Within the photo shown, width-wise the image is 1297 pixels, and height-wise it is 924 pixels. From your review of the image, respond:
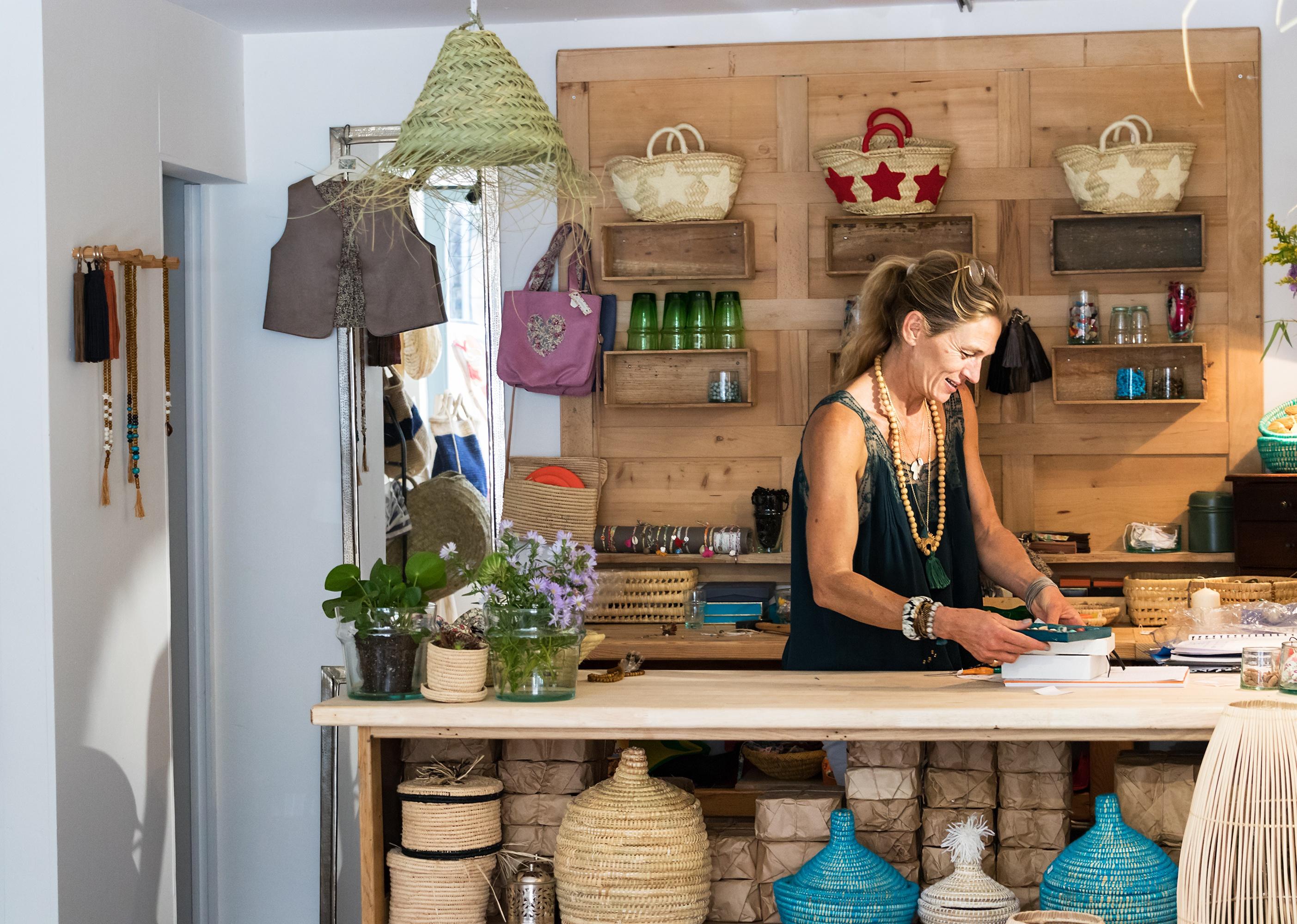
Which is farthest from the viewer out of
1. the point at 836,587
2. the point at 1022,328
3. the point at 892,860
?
the point at 1022,328

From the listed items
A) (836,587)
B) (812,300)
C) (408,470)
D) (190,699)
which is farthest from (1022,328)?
(190,699)

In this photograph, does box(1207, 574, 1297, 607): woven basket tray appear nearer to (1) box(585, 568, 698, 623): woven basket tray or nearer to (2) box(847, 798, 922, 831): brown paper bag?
(1) box(585, 568, 698, 623): woven basket tray

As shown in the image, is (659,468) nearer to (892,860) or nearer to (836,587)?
(836,587)

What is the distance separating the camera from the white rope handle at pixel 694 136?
4242mm

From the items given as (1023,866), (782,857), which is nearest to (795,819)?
(782,857)

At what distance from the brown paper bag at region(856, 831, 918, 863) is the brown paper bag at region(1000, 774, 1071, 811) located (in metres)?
0.20

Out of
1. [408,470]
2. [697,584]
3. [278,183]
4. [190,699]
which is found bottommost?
[190,699]

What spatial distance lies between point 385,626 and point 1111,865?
4.36ft

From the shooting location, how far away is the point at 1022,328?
163 inches

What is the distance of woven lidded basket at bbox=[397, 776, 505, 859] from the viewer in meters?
2.43

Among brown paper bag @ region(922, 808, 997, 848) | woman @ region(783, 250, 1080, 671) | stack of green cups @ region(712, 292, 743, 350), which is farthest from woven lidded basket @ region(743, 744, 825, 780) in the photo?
stack of green cups @ region(712, 292, 743, 350)

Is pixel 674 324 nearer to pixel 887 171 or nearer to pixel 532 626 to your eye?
pixel 887 171

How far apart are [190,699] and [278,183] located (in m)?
1.76

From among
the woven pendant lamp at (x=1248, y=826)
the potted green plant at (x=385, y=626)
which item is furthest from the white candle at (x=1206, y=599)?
the potted green plant at (x=385, y=626)
